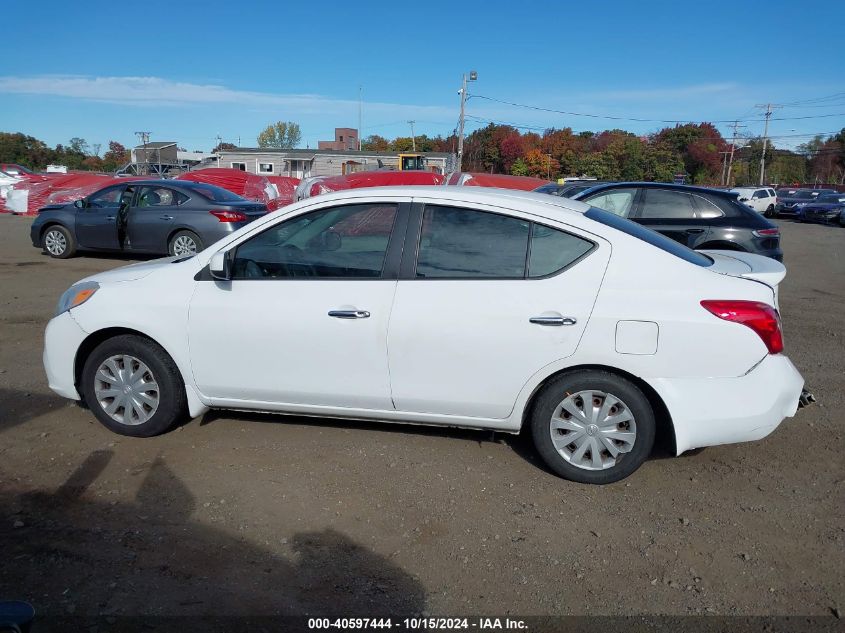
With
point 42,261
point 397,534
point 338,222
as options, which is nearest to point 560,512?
point 397,534

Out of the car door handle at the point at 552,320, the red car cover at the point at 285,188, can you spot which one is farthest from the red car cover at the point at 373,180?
the car door handle at the point at 552,320

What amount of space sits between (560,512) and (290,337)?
6.21ft

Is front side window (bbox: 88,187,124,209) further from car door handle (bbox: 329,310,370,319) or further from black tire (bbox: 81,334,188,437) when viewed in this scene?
car door handle (bbox: 329,310,370,319)

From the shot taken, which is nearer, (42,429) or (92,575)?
(92,575)

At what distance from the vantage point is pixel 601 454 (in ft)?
12.7

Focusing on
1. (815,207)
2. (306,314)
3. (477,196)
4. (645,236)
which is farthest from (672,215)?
(815,207)

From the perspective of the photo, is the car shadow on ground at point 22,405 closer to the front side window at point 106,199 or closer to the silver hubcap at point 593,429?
the silver hubcap at point 593,429

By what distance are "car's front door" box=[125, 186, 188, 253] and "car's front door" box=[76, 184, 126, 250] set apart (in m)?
0.39

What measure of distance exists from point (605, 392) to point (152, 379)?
292 cm

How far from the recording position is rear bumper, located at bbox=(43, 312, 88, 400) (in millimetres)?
4418

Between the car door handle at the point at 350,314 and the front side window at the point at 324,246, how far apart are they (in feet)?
0.75

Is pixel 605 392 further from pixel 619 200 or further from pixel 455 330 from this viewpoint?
pixel 619 200

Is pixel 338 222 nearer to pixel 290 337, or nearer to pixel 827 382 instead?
pixel 290 337

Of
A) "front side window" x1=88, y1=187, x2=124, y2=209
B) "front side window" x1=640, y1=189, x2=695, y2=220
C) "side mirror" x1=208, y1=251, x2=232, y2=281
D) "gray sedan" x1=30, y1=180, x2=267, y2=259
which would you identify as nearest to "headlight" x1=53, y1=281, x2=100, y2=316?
"side mirror" x1=208, y1=251, x2=232, y2=281
